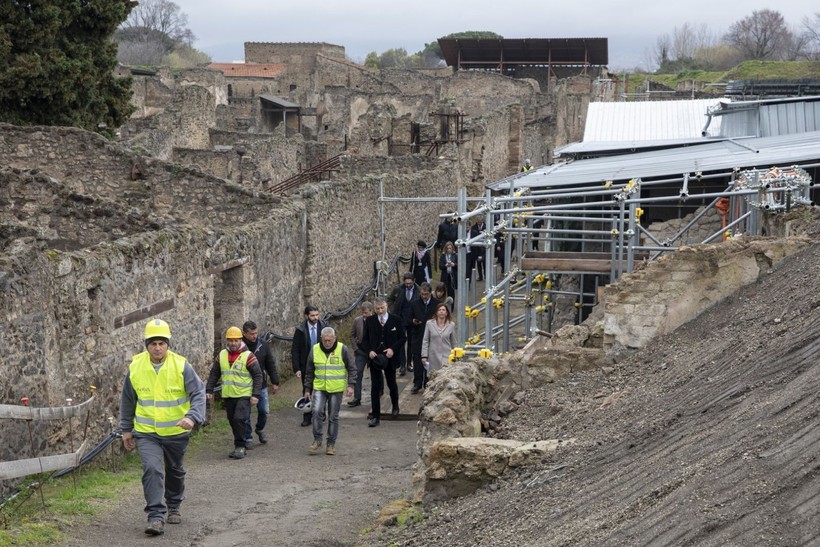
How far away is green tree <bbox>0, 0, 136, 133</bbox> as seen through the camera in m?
25.8

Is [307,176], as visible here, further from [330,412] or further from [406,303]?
[330,412]

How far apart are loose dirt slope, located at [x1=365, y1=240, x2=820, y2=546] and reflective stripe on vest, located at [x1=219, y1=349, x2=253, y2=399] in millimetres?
3219

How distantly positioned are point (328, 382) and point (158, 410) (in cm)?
360

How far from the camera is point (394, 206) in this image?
24672 millimetres

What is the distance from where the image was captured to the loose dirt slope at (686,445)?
608 centimetres

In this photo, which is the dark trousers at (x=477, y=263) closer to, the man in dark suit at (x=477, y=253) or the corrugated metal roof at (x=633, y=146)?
the man in dark suit at (x=477, y=253)

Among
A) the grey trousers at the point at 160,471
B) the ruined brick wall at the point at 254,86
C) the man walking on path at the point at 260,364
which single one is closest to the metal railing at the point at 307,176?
the man walking on path at the point at 260,364

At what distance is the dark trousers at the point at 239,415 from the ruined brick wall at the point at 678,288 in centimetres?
366

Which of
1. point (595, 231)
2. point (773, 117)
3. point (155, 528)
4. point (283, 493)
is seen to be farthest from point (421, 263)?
point (155, 528)

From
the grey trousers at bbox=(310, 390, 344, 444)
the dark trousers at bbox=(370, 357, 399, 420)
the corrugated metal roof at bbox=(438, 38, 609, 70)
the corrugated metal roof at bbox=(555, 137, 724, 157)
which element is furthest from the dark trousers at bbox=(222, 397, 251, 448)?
the corrugated metal roof at bbox=(438, 38, 609, 70)

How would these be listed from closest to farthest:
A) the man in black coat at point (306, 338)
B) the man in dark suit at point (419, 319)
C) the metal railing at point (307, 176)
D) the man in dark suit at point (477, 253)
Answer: the man in black coat at point (306, 338) → the man in dark suit at point (419, 319) → the man in dark suit at point (477, 253) → the metal railing at point (307, 176)

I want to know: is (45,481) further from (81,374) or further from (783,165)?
(783,165)

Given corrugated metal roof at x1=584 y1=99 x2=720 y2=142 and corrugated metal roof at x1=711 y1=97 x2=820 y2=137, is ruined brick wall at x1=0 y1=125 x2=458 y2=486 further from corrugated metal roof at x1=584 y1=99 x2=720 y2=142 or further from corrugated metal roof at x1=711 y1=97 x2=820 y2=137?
corrugated metal roof at x1=711 y1=97 x2=820 y2=137

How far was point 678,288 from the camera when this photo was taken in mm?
11781
